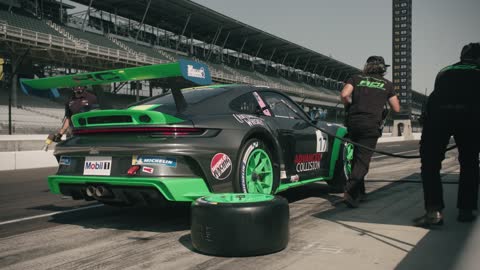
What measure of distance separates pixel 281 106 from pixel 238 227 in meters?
2.51

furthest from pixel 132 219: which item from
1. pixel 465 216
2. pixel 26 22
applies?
pixel 26 22

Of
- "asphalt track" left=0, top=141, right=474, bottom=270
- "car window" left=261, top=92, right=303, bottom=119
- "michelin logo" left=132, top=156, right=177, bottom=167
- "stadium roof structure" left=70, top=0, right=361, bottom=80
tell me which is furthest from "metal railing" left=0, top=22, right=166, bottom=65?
"michelin logo" left=132, top=156, right=177, bottom=167

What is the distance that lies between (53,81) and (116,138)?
940mm

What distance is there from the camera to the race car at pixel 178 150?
366cm

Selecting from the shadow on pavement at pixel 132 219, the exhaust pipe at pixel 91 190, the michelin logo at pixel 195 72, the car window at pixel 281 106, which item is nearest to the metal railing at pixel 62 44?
the shadow on pavement at pixel 132 219

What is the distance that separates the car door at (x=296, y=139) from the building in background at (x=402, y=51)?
255ft

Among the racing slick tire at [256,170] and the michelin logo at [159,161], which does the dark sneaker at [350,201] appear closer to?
the racing slick tire at [256,170]

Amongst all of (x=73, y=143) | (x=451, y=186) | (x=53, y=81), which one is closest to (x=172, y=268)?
(x=73, y=143)

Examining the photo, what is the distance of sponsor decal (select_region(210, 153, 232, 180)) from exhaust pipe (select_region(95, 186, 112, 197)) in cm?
89

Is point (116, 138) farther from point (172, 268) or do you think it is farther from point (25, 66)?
point (25, 66)

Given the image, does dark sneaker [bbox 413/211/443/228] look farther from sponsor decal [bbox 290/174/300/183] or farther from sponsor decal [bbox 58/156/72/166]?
sponsor decal [bbox 58/156/72/166]

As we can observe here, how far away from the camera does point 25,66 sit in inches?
1326

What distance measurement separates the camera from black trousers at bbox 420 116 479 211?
3.94 metres

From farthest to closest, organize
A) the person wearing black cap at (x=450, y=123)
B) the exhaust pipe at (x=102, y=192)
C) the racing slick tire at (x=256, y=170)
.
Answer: the racing slick tire at (x=256, y=170) → the person wearing black cap at (x=450, y=123) → the exhaust pipe at (x=102, y=192)
